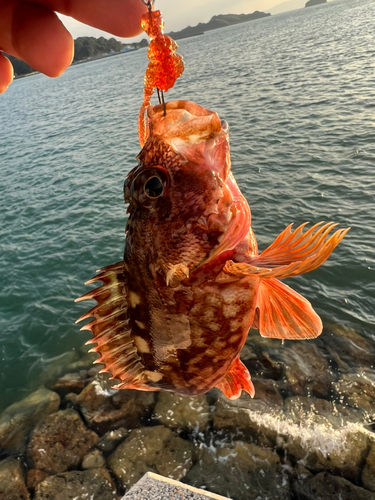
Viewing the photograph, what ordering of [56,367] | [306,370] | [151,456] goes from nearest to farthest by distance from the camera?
[151,456]
[306,370]
[56,367]

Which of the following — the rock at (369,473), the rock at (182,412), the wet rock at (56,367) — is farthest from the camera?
the wet rock at (56,367)

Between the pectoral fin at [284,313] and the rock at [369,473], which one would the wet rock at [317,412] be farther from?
the pectoral fin at [284,313]

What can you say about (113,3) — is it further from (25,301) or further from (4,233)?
(4,233)

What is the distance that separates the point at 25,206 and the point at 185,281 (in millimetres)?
20229

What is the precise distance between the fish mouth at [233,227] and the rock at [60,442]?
7.54 metres

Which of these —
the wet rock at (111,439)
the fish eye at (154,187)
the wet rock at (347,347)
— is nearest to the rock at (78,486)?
the wet rock at (111,439)

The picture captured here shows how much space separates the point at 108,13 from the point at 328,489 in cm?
806

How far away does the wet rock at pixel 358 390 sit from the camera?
805 cm

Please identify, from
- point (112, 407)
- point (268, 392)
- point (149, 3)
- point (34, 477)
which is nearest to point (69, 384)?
point (112, 407)

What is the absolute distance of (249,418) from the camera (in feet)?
25.8

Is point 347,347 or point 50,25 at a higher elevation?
point 50,25

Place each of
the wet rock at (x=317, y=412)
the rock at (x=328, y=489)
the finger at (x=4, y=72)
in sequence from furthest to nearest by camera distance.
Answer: the wet rock at (x=317, y=412) < the rock at (x=328, y=489) < the finger at (x=4, y=72)

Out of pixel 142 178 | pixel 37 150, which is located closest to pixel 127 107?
pixel 37 150

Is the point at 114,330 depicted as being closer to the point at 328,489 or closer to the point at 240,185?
the point at 328,489
